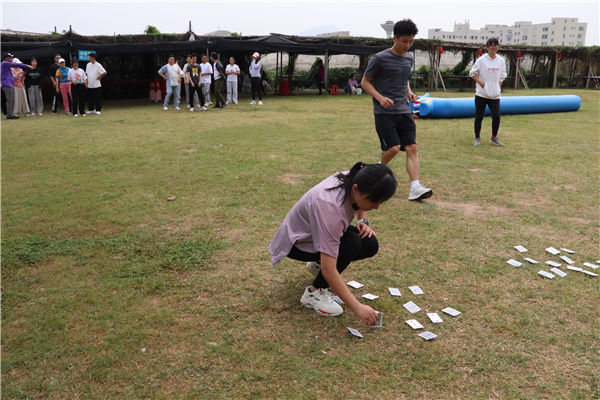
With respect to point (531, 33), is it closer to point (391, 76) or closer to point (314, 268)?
point (391, 76)

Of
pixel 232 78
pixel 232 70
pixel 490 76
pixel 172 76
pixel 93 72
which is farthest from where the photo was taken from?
pixel 232 78

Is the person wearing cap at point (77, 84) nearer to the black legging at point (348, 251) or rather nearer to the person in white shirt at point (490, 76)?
the person in white shirt at point (490, 76)

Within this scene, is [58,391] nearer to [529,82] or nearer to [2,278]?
[2,278]

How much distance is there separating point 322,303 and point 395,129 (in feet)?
9.71

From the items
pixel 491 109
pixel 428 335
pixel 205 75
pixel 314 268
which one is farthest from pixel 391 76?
pixel 205 75

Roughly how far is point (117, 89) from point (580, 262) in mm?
23322

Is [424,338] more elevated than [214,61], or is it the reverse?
[214,61]

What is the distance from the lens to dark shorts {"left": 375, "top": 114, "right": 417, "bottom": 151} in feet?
18.1

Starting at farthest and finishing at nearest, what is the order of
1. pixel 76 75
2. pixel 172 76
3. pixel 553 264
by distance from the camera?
pixel 172 76, pixel 76 75, pixel 553 264

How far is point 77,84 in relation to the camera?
14.5 meters

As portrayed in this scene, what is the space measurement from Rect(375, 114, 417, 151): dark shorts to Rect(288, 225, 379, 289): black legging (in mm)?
2487

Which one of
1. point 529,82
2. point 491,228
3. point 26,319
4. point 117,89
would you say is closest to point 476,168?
point 491,228

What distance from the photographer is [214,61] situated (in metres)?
17.4

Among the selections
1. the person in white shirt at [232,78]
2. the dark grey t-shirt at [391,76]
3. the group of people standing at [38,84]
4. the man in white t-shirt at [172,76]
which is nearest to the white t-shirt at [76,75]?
the group of people standing at [38,84]
